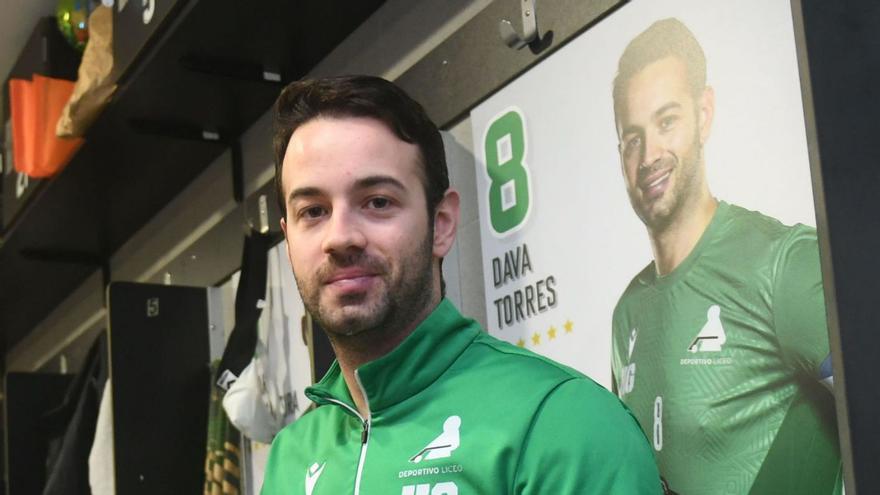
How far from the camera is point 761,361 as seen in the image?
4.30 feet

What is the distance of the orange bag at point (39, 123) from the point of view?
3.04 m

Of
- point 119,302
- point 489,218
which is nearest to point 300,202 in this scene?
point 489,218

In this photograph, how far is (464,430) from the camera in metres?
1.15

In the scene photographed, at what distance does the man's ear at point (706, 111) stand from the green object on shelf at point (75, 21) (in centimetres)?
208

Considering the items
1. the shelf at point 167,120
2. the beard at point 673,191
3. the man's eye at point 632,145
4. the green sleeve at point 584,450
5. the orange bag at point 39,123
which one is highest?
the orange bag at point 39,123

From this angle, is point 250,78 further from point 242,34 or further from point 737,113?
point 737,113

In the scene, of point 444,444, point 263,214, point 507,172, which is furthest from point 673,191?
point 263,214

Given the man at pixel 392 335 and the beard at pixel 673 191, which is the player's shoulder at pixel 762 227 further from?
the man at pixel 392 335

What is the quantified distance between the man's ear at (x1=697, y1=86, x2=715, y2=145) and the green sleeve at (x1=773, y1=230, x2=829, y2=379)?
0.65 ft

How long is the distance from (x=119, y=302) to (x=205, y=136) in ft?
1.41

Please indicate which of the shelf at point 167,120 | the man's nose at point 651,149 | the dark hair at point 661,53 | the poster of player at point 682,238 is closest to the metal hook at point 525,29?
the poster of player at point 682,238

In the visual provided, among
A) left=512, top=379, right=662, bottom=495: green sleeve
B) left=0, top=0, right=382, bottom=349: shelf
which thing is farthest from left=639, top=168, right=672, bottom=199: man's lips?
left=0, top=0, right=382, bottom=349: shelf

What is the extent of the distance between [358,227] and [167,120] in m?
1.61

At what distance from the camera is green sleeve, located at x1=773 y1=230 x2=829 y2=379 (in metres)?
1.24
